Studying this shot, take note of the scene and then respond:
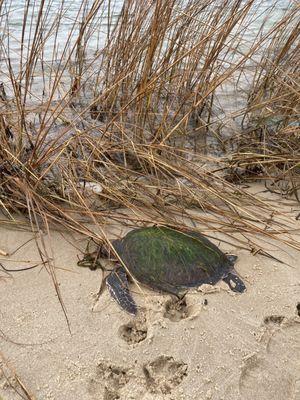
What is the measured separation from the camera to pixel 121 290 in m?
1.79

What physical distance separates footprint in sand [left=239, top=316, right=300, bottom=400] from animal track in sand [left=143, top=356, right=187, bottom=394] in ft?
0.64

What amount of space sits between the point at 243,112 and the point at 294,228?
1.03 m

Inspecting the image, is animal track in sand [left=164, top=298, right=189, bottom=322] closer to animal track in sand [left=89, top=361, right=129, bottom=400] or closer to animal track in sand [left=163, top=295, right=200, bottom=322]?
animal track in sand [left=163, top=295, right=200, bottom=322]

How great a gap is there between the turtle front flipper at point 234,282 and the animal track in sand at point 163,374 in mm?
443

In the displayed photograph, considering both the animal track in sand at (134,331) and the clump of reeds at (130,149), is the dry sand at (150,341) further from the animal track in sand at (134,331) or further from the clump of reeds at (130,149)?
the clump of reeds at (130,149)

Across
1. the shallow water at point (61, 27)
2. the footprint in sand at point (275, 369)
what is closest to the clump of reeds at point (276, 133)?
the shallow water at point (61, 27)

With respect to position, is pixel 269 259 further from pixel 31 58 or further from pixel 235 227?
pixel 31 58

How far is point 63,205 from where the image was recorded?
223 cm

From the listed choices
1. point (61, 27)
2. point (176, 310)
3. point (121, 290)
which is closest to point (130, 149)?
point (121, 290)

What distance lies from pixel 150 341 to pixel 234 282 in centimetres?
48

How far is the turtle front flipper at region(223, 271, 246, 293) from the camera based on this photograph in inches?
72.6

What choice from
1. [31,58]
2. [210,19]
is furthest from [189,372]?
[210,19]

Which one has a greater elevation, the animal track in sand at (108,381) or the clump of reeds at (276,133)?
the clump of reeds at (276,133)

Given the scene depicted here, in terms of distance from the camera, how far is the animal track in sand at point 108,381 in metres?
1.41
